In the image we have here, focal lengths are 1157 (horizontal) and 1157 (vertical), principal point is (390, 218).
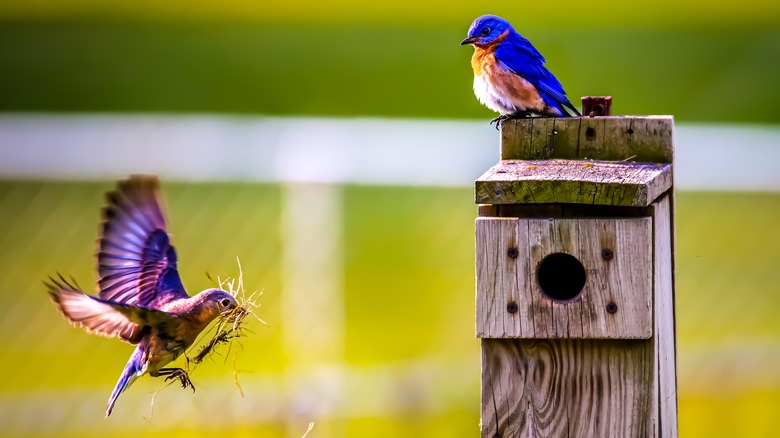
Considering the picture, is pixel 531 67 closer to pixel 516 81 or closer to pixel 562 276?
pixel 516 81

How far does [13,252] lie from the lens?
7.96 metres

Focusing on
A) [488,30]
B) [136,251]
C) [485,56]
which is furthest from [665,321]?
[488,30]

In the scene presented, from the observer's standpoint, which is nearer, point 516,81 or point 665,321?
point 665,321

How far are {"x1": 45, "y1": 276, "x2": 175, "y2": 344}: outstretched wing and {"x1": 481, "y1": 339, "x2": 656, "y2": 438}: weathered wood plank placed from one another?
99 cm

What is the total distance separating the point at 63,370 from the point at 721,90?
9299 mm

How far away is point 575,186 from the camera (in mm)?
2779

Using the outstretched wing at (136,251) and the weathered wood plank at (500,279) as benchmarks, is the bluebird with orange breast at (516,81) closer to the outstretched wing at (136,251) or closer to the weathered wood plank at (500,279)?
the outstretched wing at (136,251)

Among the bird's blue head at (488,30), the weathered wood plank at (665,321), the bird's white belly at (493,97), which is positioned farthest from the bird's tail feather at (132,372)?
the bird's blue head at (488,30)

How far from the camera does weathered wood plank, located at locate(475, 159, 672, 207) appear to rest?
2764mm

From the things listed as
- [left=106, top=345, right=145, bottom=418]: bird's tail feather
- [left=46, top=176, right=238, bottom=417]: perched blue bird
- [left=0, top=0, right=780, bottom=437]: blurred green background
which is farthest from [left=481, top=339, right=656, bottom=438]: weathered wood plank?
[left=0, top=0, right=780, bottom=437]: blurred green background

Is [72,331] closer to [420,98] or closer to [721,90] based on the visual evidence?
[420,98]

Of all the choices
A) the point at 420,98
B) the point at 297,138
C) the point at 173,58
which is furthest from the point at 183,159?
the point at 173,58

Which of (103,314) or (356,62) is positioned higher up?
(356,62)

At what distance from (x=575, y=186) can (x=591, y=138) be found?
0.37 metres
